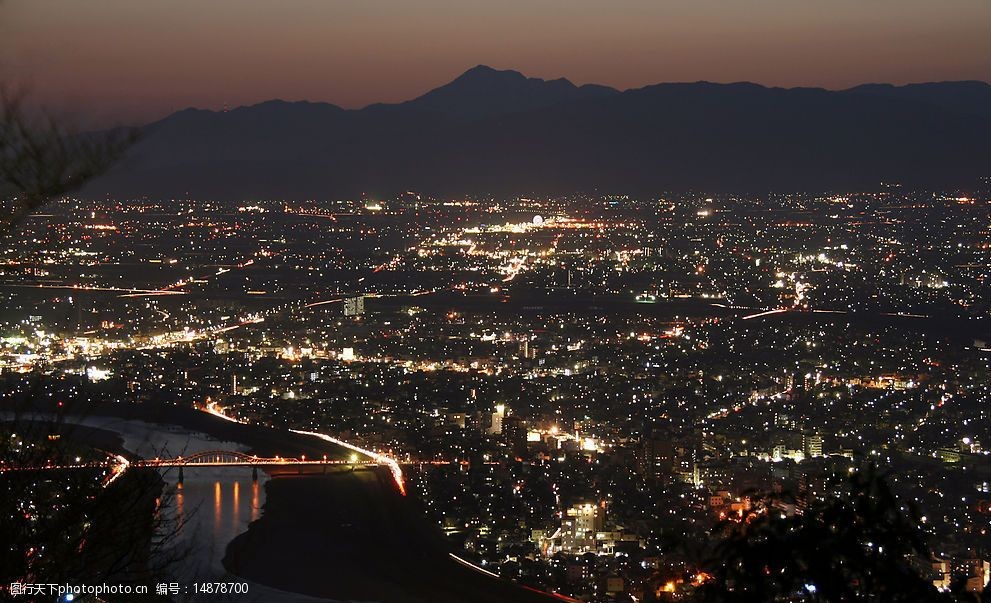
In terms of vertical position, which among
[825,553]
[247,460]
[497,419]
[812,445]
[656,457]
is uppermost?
Result: [825,553]

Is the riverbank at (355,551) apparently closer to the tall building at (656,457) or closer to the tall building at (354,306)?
the tall building at (656,457)

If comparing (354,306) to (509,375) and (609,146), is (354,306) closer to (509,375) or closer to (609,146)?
(509,375)

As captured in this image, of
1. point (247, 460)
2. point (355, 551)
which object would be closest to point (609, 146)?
point (247, 460)

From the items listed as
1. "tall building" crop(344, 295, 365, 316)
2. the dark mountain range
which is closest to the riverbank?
"tall building" crop(344, 295, 365, 316)

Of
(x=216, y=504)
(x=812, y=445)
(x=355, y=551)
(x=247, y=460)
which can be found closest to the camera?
(x=355, y=551)

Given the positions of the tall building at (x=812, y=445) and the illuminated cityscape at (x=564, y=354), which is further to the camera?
the tall building at (x=812, y=445)

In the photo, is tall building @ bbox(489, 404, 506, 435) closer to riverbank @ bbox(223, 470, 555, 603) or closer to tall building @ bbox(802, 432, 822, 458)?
riverbank @ bbox(223, 470, 555, 603)

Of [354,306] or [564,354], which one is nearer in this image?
[564,354]

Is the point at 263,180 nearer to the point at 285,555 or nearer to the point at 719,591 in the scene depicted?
the point at 285,555

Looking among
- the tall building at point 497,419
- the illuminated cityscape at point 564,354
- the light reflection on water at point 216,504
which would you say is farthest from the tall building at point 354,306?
the light reflection on water at point 216,504
